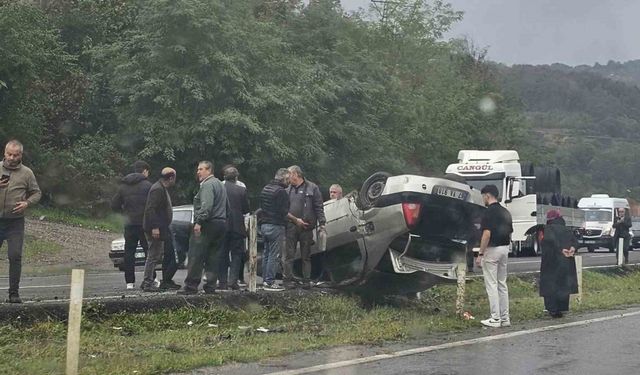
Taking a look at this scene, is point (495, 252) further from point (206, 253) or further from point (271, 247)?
point (206, 253)

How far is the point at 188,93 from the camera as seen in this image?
32.7 m

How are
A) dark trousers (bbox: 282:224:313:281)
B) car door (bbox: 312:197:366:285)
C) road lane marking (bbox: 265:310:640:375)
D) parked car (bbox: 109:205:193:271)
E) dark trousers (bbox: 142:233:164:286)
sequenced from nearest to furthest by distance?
road lane marking (bbox: 265:310:640:375)
dark trousers (bbox: 142:233:164:286)
car door (bbox: 312:197:366:285)
dark trousers (bbox: 282:224:313:281)
parked car (bbox: 109:205:193:271)

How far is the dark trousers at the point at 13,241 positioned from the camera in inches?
429

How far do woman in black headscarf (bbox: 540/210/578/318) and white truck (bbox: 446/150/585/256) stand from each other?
1559 centimetres

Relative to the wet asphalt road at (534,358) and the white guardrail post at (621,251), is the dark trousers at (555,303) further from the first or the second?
the white guardrail post at (621,251)

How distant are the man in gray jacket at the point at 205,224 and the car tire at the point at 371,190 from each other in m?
1.82

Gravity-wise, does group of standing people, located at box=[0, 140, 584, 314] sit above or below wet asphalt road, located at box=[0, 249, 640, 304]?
above

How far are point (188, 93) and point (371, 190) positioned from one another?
65.9ft

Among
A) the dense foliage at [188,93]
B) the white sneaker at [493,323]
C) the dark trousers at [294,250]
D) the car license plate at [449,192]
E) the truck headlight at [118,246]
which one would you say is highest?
the dense foliage at [188,93]

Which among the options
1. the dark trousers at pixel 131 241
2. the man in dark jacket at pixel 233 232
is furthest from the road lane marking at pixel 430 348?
the dark trousers at pixel 131 241

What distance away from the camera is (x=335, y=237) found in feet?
45.9

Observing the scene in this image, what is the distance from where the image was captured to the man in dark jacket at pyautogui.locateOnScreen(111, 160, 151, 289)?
43.9 feet

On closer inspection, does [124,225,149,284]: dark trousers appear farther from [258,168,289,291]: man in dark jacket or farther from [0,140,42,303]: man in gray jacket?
[0,140,42,303]: man in gray jacket

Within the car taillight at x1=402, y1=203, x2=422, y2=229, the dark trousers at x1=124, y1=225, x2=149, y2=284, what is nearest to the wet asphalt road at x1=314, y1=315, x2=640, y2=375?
the car taillight at x1=402, y1=203, x2=422, y2=229
